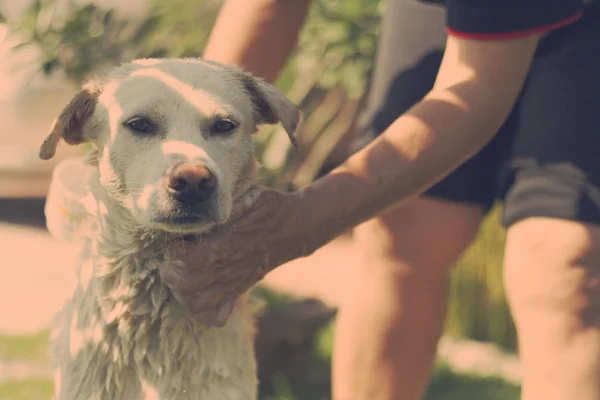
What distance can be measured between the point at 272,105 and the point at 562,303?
0.96 m

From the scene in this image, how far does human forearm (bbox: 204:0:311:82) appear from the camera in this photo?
3088mm

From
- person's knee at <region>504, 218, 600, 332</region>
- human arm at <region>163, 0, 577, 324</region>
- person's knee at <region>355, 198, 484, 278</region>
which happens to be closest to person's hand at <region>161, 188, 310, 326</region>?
human arm at <region>163, 0, 577, 324</region>

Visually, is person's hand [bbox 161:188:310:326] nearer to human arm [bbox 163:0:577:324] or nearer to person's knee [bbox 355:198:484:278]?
human arm [bbox 163:0:577:324]

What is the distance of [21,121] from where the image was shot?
6.83 m

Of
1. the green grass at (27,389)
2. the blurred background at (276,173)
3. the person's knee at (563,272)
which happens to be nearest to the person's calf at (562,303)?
the person's knee at (563,272)

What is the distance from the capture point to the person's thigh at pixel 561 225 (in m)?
2.69

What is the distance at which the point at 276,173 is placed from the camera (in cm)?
458

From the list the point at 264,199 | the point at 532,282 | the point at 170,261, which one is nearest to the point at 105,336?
the point at 170,261

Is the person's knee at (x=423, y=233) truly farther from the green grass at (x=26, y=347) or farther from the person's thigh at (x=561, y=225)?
the green grass at (x=26, y=347)

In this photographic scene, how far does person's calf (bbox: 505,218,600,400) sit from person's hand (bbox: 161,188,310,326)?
2.27 feet

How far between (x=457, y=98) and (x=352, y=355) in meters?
1.12

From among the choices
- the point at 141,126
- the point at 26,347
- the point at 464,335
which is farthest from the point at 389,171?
the point at 464,335

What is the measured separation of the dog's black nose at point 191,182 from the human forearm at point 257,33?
2.80 ft

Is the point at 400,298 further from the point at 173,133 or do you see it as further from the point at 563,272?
the point at 173,133
